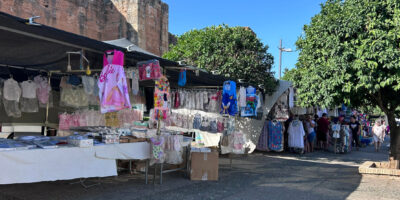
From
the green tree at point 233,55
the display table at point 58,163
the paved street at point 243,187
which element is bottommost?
the paved street at point 243,187

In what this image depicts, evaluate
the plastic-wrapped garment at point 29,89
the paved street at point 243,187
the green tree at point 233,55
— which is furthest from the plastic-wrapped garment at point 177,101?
the plastic-wrapped garment at point 29,89

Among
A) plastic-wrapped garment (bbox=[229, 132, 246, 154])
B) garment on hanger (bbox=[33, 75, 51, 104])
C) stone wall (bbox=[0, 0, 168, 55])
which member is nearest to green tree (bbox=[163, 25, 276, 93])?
plastic-wrapped garment (bbox=[229, 132, 246, 154])

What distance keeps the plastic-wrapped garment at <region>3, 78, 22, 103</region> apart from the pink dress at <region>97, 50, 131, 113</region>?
302 centimetres

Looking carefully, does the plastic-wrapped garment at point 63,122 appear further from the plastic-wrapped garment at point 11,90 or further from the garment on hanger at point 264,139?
the garment on hanger at point 264,139

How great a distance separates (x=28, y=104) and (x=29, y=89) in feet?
1.29

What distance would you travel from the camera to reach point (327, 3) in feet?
23.8

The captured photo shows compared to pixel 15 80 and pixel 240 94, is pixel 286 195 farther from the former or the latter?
pixel 15 80

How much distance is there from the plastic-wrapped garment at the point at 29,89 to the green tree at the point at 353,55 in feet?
20.7

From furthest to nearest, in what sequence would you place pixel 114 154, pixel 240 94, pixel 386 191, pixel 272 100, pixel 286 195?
1. pixel 272 100
2. pixel 240 94
3. pixel 386 191
4. pixel 286 195
5. pixel 114 154

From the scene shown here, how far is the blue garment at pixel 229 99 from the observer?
773cm

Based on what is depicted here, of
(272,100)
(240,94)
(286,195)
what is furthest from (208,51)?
(286,195)

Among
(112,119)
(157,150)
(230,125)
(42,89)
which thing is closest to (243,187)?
(157,150)

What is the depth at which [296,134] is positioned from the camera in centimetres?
1120

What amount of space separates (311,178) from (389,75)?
281 centimetres
